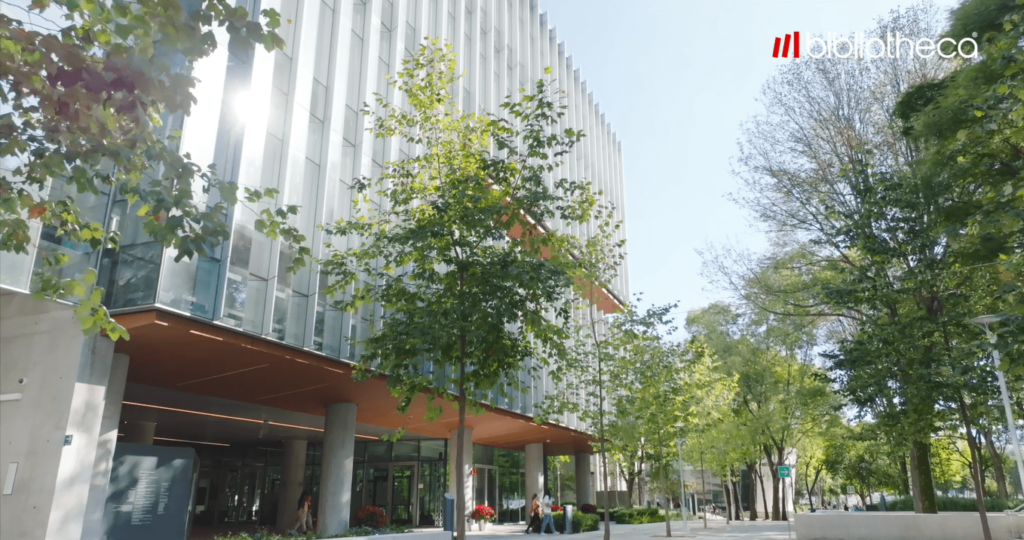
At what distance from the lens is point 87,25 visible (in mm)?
5379

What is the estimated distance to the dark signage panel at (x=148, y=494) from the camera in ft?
43.2

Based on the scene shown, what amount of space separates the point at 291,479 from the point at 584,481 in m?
18.3

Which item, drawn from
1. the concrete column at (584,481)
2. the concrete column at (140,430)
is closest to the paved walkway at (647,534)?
the concrete column at (584,481)

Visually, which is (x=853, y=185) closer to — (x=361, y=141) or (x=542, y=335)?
(x=542, y=335)

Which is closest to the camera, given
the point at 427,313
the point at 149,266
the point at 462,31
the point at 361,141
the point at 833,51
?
the point at 427,313

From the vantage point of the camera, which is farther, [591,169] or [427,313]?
[591,169]

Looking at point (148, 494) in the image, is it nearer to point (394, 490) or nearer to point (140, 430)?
point (140, 430)

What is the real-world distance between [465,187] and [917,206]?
11.9 metres

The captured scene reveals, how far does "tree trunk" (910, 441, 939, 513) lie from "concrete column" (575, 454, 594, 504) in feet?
69.5

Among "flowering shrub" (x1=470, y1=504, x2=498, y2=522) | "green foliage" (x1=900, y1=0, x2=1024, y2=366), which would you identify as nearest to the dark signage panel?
"green foliage" (x1=900, y1=0, x2=1024, y2=366)

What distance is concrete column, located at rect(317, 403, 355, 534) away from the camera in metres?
17.8

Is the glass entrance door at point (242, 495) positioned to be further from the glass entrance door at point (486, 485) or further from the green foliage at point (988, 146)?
the green foliage at point (988, 146)

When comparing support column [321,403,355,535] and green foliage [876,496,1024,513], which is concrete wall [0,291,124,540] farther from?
green foliage [876,496,1024,513]

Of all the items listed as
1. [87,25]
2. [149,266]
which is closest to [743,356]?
[149,266]
